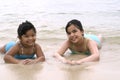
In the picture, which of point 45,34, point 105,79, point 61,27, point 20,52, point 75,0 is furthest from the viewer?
point 75,0

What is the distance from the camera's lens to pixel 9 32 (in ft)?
26.5

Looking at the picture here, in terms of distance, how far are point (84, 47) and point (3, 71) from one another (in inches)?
70.3

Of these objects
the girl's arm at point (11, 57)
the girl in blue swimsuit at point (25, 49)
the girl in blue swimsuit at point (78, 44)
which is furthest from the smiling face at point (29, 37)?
the girl in blue swimsuit at point (78, 44)

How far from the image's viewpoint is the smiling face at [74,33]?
4.95m

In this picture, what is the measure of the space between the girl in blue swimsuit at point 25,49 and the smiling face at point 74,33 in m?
0.60

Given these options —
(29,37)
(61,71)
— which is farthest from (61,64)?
(29,37)


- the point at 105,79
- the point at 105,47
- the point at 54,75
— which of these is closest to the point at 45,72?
the point at 54,75

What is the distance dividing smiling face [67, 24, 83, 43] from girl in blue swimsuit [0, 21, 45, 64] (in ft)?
1.95

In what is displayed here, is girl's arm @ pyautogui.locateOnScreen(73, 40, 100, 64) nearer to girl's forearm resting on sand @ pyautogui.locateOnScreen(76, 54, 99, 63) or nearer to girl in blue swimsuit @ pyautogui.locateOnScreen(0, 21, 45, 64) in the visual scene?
girl's forearm resting on sand @ pyautogui.locateOnScreen(76, 54, 99, 63)

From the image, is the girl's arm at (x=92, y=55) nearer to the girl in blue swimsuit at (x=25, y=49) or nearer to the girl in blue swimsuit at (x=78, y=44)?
the girl in blue swimsuit at (x=78, y=44)

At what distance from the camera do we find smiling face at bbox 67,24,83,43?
195 inches

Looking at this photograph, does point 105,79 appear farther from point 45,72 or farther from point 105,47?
point 105,47

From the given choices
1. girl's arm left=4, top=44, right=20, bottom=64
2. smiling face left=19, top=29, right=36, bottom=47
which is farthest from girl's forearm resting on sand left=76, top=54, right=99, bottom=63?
girl's arm left=4, top=44, right=20, bottom=64

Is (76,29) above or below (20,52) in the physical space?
above
